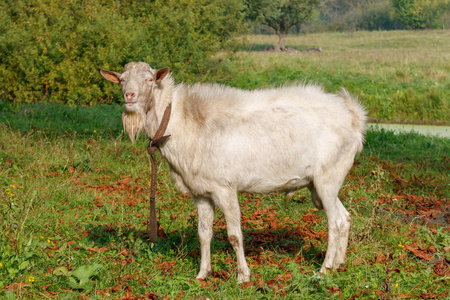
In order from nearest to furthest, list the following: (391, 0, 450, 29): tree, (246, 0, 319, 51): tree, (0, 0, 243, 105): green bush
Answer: (0, 0, 243, 105): green bush
(246, 0, 319, 51): tree
(391, 0, 450, 29): tree

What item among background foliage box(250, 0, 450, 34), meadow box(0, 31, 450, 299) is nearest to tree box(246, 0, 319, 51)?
background foliage box(250, 0, 450, 34)

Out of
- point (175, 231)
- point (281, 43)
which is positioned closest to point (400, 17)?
point (281, 43)

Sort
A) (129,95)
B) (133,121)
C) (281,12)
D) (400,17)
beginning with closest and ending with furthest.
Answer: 1. (129,95)
2. (133,121)
3. (281,12)
4. (400,17)

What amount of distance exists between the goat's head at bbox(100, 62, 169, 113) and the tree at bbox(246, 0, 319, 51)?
3766 centimetres

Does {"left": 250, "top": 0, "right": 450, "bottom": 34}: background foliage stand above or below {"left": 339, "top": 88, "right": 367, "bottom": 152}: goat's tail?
below

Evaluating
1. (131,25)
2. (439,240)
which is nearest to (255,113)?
(439,240)

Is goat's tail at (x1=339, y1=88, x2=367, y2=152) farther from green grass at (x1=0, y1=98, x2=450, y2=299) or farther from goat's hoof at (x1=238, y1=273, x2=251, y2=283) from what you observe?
goat's hoof at (x1=238, y1=273, x2=251, y2=283)

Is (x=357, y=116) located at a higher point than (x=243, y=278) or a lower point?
higher

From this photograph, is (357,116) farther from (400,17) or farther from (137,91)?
(400,17)

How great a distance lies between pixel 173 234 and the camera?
21.1 ft

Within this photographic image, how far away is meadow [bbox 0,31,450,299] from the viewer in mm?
4902

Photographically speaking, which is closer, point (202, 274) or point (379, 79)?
point (202, 274)

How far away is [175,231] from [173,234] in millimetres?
123

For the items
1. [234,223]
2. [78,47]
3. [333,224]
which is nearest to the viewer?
[234,223]
